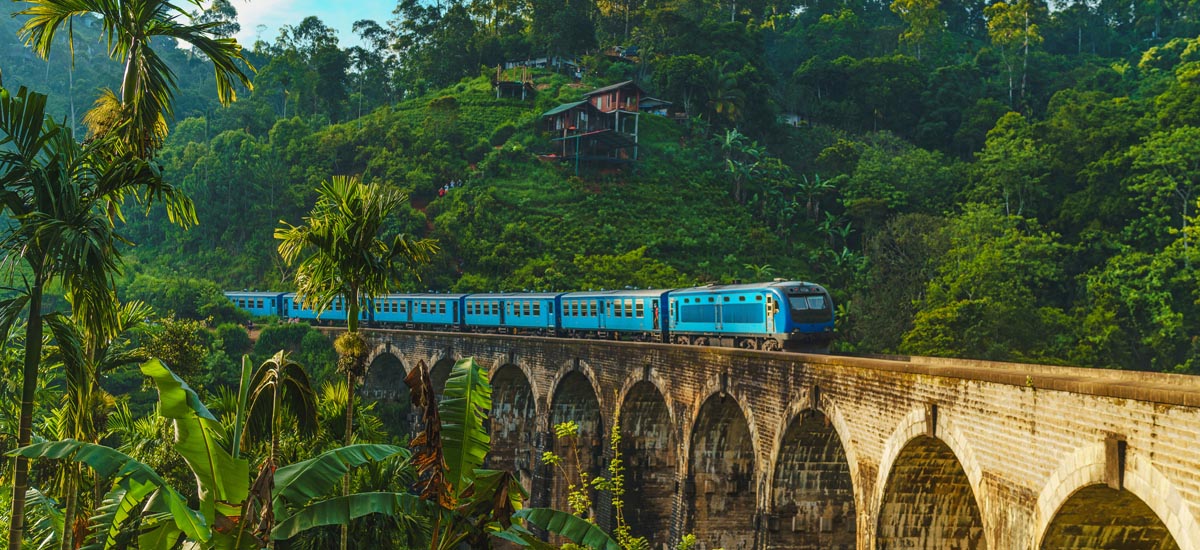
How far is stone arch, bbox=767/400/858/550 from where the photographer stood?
18422 mm

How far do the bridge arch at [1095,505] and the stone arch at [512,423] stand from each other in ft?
82.0

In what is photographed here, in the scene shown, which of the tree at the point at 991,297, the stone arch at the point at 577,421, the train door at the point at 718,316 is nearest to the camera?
the train door at the point at 718,316

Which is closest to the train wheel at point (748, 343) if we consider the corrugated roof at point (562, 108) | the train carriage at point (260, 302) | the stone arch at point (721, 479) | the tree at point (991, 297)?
the stone arch at point (721, 479)

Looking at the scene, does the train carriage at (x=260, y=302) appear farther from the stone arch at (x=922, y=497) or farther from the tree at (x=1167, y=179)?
the tree at (x=1167, y=179)

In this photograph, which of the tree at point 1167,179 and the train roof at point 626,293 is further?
the tree at point 1167,179

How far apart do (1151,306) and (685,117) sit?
37.0m

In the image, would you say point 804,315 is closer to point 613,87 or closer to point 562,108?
point 562,108

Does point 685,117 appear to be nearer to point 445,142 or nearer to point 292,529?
point 445,142

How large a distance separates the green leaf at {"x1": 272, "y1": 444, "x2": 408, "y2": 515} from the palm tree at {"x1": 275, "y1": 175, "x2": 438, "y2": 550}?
252cm

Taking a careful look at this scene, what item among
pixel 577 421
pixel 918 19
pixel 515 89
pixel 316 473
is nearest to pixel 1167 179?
pixel 577 421

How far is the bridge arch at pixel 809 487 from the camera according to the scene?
60.2 ft

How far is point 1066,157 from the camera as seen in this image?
164 feet

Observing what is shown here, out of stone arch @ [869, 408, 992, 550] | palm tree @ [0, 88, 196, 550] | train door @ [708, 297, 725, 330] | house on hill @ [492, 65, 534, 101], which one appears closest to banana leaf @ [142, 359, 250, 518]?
palm tree @ [0, 88, 196, 550]

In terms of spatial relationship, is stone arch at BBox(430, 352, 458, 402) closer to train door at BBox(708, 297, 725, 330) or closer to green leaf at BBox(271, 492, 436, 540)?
train door at BBox(708, 297, 725, 330)
